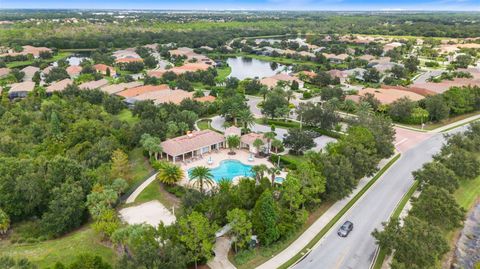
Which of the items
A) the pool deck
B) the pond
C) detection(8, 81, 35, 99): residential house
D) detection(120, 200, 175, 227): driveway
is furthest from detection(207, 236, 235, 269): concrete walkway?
the pond

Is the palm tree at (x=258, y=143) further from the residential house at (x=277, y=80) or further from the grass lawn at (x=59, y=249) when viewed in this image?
the residential house at (x=277, y=80)

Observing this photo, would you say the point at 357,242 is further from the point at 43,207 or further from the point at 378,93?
the point at 378,93

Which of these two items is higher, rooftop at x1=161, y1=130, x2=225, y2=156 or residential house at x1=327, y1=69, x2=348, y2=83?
rooftop at x1=161, y1=130, x2=225, y2=156

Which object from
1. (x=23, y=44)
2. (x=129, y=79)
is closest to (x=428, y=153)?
(x=129, y=79)

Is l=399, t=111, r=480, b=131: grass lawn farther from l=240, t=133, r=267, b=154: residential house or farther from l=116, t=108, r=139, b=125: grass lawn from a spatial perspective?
l=116, t=108, r=139, b=125: grass lawn

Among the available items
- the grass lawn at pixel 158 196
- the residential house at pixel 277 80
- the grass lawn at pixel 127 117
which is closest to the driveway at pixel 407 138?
the grass lawn at pixel 158 196

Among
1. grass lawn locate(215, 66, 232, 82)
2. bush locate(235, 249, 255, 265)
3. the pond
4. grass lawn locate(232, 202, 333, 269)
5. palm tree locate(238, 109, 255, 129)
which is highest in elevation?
palm tree locate(238, 109, 255, 129)

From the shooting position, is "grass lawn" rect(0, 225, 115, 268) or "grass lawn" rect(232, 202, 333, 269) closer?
"grass lawn" rect(232, 202, 333, 269)

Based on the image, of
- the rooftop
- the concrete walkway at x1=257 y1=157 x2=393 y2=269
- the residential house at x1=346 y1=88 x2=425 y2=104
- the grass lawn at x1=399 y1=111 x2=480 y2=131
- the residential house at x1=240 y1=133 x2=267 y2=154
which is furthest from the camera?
the residential house at x1=346 y1=88 x2=425 y2=104
